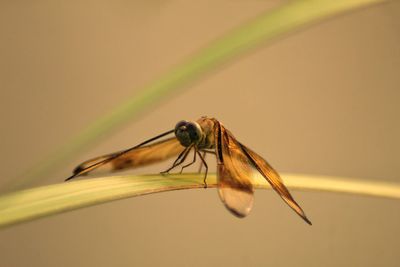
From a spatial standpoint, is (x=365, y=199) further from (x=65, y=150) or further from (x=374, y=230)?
(x=65, y=150)

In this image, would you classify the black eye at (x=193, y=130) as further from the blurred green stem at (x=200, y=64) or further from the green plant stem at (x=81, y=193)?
the blurred green stem at (x=200, y=64)

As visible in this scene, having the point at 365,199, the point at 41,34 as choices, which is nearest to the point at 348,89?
the point at 365,199

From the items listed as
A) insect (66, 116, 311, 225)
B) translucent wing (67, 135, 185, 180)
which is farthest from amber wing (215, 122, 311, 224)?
translucent wing (67, 135, 185, 180)

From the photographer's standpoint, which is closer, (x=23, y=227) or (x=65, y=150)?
(x=65, y=150)

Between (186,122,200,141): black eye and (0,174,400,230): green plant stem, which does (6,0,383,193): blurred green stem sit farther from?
(186,122,200,141): black eye

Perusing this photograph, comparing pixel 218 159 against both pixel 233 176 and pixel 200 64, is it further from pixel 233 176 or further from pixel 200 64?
pixel 200 64

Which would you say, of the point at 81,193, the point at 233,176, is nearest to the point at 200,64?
the point at 81,193

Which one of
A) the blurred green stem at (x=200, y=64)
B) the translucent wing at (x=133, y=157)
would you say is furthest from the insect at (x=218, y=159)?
the blurred green stem at (x=200, y=64)
